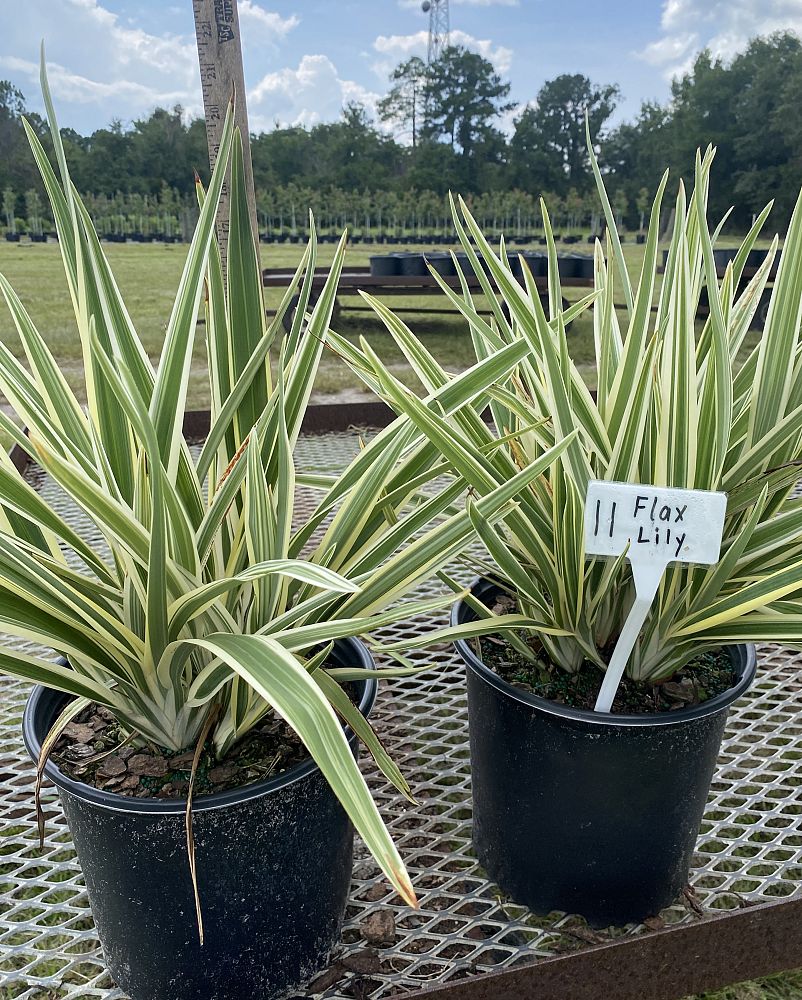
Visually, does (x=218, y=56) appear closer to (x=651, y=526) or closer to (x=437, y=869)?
(x=651, y=526)

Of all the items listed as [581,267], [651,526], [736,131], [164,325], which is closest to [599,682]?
[651,526]

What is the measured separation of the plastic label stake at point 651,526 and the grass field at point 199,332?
56 centimetres

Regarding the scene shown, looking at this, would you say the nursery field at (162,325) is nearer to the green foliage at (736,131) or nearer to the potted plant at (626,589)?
the potted plant at (626,589)

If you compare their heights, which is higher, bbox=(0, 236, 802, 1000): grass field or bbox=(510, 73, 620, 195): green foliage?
bbox=(510, 73, 620, 195): green foliage

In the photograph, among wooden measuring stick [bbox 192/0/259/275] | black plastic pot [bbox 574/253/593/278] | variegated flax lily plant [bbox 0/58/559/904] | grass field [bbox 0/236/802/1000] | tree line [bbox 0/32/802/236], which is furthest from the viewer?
tree line [bbox 0/32/802/236]

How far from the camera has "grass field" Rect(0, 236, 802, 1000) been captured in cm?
299

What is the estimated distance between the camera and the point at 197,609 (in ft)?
2.06

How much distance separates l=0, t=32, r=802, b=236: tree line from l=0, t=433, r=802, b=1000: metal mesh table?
10.3 metres

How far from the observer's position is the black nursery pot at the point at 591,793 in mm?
771

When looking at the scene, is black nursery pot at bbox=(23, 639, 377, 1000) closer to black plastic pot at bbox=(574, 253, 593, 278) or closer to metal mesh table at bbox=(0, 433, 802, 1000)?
metal mesh table at bbox=(0, 433, 802, 1000)

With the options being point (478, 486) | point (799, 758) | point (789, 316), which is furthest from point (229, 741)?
point (799, 758)

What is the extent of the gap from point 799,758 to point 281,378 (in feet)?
3.40

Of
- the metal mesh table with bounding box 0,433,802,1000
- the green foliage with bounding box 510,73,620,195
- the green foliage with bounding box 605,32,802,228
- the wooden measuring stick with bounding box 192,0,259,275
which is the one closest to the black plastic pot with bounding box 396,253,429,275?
the wooden measuring stick with bounding box 192,0,259,275

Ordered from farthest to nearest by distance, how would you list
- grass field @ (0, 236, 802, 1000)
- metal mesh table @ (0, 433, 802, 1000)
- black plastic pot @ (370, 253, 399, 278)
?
black plastic pot @ (370, 253, 399, 278) → grass field @ (0, 236, 802, 1000) → metal mesh table @ (0, 433, 802, 1000)
